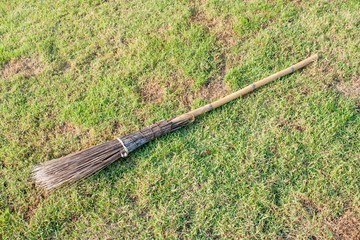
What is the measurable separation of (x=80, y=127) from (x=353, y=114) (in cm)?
308

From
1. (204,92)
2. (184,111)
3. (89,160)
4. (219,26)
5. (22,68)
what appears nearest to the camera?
(89,160)

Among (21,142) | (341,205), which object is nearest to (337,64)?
(341,205)

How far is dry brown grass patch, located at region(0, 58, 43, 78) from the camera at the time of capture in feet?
13.4

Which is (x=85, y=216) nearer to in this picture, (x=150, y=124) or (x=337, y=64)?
(x=150, y=124)

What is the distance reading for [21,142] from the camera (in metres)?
3.45

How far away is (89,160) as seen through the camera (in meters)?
3.12

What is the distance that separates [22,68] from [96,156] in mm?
1952

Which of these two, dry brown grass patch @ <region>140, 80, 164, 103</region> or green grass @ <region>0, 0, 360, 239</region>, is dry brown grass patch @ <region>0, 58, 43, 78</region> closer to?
green grass @ <region>0, 0, 360, 239</region>

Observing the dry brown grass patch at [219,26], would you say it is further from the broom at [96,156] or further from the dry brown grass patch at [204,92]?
the broom at [96,156]

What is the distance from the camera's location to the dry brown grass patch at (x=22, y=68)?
4086mm

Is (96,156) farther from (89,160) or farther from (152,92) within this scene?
(152,92)

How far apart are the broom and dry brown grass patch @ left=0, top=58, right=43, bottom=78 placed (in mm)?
Result: 1545

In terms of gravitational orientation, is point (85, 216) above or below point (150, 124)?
below

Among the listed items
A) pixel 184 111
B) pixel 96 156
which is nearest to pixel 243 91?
pixel 184 111
